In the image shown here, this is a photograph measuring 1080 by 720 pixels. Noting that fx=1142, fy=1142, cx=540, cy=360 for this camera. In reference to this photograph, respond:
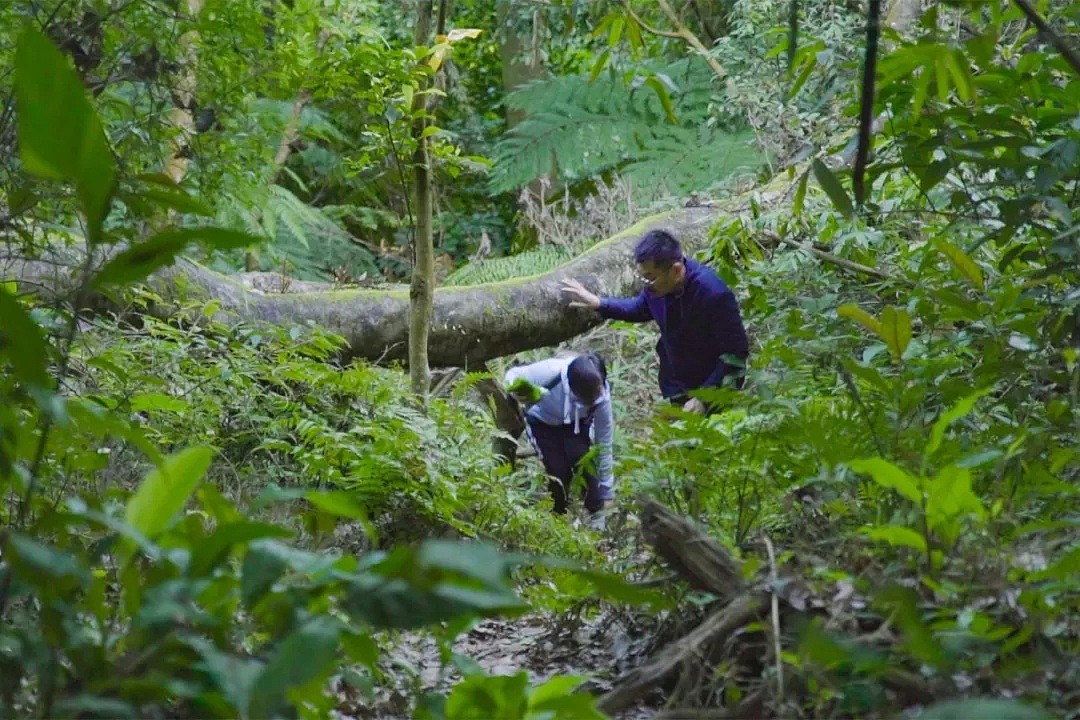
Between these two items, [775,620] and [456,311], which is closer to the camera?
[775,620]

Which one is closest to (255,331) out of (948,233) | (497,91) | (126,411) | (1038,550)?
(126,411)

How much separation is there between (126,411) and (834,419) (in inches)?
72.2

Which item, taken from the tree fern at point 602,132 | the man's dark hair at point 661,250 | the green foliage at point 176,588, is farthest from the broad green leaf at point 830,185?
the tree fern at point 602,132

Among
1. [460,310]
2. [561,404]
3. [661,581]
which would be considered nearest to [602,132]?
[561,404]

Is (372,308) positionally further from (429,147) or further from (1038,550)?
(1038,550)

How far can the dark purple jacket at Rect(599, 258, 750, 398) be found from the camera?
5715mm

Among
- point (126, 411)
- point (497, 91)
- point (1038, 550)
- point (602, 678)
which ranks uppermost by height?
point (497, 91)

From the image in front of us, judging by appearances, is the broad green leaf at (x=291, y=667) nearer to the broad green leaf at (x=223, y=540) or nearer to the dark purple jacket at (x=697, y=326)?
the broad green leaf at (x=223, y=540)

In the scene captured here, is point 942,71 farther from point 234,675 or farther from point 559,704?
point 234,675

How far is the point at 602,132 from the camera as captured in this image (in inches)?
442

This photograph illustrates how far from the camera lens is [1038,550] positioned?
72.4 inches

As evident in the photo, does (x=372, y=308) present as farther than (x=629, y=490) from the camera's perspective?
Yes

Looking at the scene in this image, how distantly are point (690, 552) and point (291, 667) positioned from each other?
41.1 inches

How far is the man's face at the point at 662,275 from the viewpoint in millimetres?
5656
